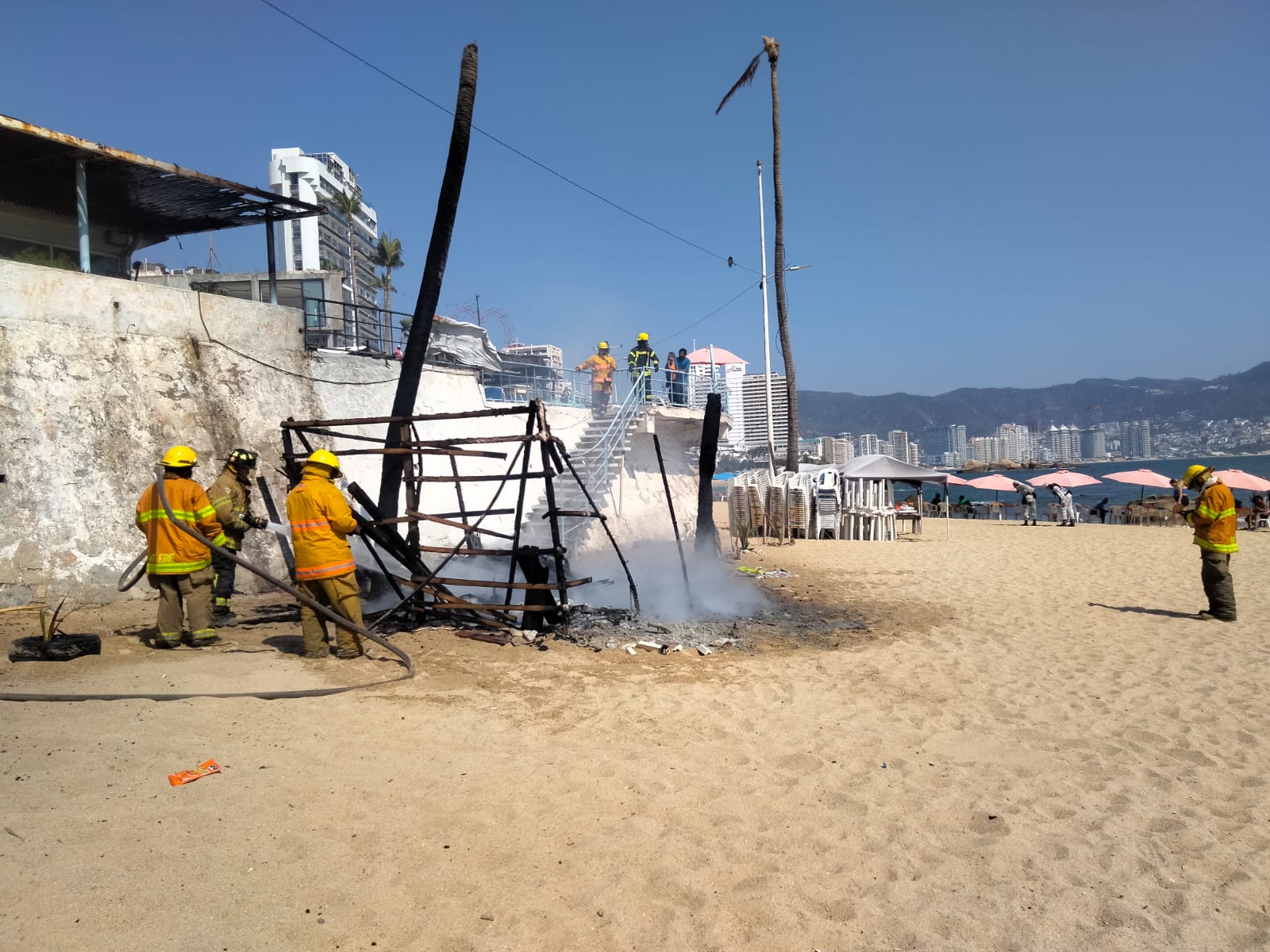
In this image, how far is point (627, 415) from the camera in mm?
16906

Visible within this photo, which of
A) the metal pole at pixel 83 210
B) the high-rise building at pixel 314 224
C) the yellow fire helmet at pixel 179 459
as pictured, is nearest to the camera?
the yellow fire helmet at pixel 179 459

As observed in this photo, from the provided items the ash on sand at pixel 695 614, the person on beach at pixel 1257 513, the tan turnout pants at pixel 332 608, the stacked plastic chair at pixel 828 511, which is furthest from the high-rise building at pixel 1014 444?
the tan turnout pants at pixel 332 608

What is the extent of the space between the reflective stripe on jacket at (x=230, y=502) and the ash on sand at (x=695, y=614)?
377cm

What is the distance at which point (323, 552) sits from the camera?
6.62 metres

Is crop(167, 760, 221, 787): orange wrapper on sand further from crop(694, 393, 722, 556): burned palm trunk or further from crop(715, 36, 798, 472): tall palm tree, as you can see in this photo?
crop(715, 36, 798, 472): tall palm tree

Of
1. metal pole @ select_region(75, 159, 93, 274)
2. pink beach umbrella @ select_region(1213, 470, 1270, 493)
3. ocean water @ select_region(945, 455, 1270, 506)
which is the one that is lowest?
ocean water @ select_region(945, 455, 1270, 506)

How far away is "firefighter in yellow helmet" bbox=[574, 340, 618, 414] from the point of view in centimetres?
1789

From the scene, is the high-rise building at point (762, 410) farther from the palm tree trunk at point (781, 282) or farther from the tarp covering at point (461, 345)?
the tarp covering at point (461, 345)

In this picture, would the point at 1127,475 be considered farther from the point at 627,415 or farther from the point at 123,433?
the point at 123,433

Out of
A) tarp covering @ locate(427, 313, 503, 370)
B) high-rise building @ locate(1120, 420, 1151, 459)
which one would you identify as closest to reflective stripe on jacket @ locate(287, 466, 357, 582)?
tarp covering @ locate(427, 313, 503, 370)

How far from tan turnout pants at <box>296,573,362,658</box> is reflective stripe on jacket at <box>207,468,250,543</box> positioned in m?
1.65

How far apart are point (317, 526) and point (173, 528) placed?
1354 millimetres

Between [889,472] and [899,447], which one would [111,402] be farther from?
[899,447]

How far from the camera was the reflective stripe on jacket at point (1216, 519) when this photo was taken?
956 centimetres
